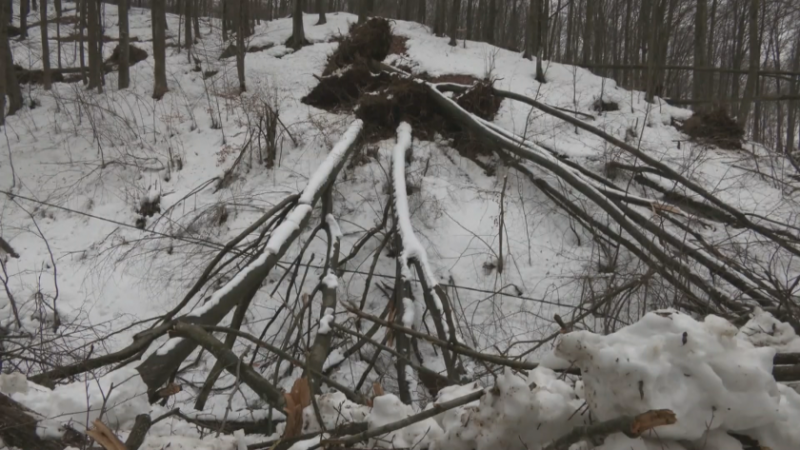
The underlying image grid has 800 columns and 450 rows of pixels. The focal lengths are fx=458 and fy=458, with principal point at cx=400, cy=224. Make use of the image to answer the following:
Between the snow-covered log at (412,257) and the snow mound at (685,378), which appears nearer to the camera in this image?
the snow mound at (685,378)

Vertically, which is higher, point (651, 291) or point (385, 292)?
point (651, 291)

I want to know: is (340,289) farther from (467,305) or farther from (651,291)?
(651,291)

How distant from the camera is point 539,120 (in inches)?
302

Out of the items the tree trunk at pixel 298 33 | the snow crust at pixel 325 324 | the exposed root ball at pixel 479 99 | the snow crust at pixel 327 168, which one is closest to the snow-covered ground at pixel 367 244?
the snow crust at pixel 325 324

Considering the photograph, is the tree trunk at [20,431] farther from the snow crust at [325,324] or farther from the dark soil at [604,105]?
the dark soil at [604,105]

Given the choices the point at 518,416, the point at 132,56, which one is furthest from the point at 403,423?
the point at 132,56

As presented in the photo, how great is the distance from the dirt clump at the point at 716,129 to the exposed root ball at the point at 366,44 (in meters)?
5.64

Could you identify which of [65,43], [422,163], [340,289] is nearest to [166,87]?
[422,163]

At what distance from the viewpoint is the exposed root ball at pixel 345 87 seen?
320 inches

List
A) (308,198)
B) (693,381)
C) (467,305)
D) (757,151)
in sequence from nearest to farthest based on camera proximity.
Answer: (693,381) < (308,198) < (467,305) < (757,151)

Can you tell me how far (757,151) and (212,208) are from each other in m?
8.48

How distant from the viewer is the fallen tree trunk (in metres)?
2.23

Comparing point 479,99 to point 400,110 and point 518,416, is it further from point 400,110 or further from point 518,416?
point 518,416

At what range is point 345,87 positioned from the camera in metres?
8.46
